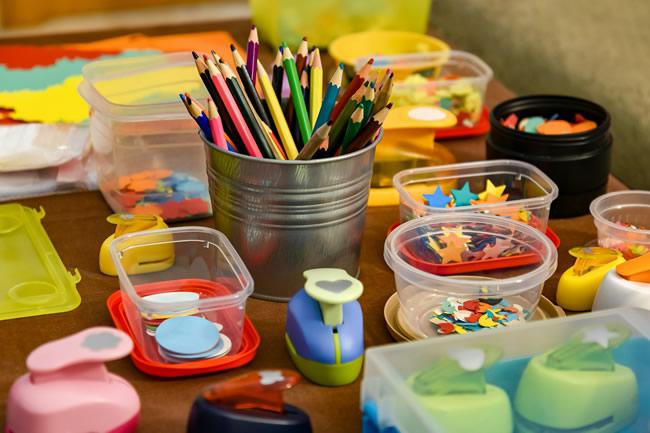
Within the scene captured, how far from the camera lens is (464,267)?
33.6 inches

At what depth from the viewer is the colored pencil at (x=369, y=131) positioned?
77 cm

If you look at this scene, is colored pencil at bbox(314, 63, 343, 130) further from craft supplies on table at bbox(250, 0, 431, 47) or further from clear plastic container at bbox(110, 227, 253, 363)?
craft supplies on table at bbox(250, 0, 431, 47)

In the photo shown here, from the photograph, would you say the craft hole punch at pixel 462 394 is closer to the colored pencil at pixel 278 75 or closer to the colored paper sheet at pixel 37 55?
the colored pencil at pixel 278 75

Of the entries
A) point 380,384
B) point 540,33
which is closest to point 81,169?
point 380,384

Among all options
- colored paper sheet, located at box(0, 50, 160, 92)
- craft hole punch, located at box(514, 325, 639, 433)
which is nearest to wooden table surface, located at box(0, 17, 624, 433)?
craft hole punch, located at box(514, 325, 639, 433)

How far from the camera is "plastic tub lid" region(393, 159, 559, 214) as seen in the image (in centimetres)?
87

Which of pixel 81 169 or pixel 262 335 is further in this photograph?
pixel 81 169

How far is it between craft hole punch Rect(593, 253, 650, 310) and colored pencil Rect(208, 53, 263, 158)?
0.92 ft

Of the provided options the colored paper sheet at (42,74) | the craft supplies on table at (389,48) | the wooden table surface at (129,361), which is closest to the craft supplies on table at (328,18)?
the craft supplies on table at (389,48)

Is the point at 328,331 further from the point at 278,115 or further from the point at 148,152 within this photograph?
the point at 148,152

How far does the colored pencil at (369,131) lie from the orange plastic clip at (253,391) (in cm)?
23

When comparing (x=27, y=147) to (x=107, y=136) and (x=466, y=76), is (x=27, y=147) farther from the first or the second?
(x=466, y=76)

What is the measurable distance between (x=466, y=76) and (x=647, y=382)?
0.59m

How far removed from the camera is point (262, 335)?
767mm
